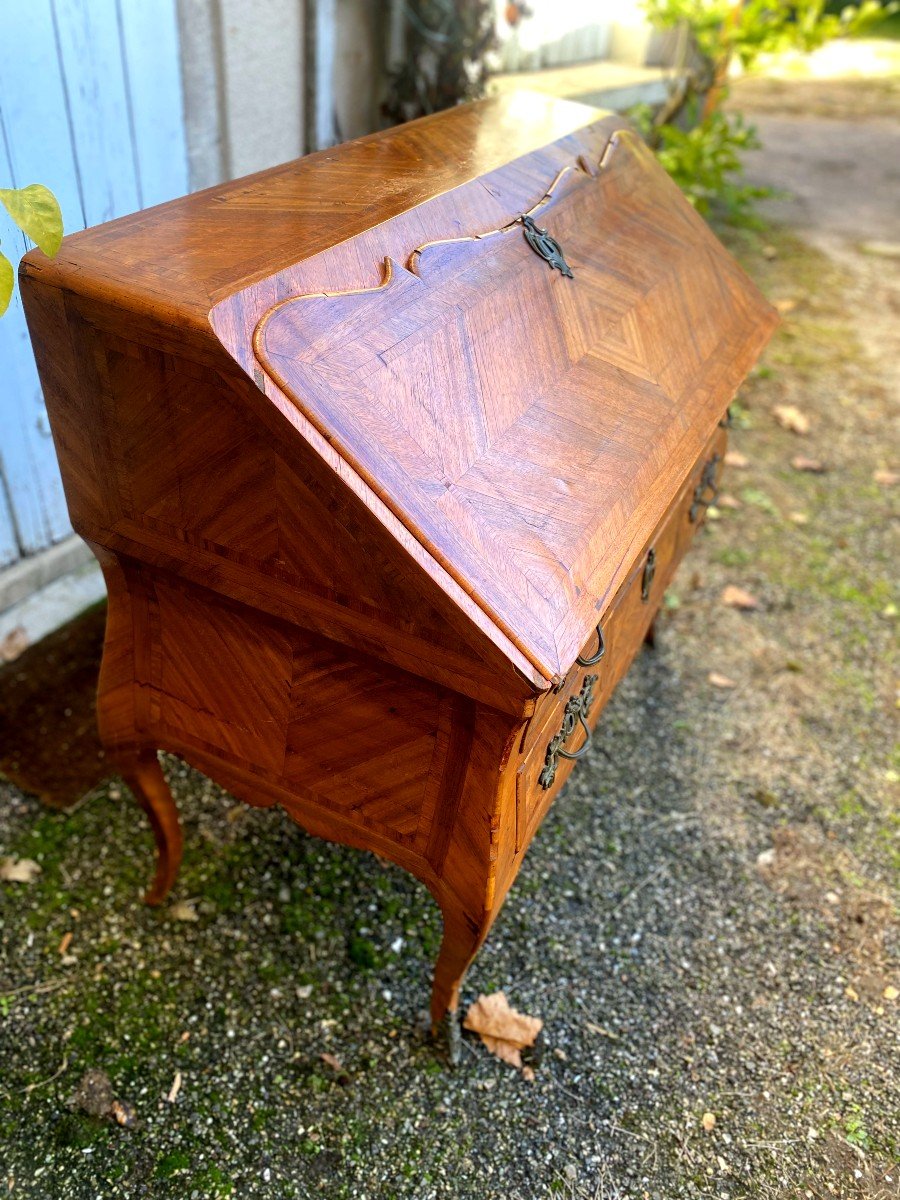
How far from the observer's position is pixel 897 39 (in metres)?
12.5

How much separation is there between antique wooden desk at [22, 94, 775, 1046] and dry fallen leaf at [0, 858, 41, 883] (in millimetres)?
462

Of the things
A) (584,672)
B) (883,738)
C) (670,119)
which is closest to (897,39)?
(670,119)

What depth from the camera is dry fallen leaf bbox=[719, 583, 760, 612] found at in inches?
124

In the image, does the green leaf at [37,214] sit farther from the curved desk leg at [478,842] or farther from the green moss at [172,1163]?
the green moss at [172,1163]

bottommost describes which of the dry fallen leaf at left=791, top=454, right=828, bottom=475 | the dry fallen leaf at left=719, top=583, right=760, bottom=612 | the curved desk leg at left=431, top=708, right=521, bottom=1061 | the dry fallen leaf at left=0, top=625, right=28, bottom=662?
the dry fallen leaf at left=719, top=583, right=760, bottom=612

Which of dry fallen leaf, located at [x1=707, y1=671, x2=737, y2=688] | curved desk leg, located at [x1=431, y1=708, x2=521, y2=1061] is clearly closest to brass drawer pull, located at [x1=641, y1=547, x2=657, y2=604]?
curved desk leg, located at [x1=431, y1=708, x2=521, y2=1061]

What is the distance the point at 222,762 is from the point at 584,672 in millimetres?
640

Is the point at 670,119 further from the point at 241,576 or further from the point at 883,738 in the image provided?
the point at 241,576

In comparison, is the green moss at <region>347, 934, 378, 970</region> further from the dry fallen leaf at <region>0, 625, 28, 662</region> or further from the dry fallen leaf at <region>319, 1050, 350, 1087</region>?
the dry fallen leaf at <region>0, 625, 28, 662</region>

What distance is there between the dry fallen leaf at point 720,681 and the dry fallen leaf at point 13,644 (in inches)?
78.0

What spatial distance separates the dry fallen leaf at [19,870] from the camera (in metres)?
2.03

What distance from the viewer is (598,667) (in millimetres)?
1620

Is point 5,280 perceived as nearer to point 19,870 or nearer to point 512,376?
point 512,376

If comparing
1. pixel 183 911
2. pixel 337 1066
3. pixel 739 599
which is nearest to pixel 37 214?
pixel 183 911
